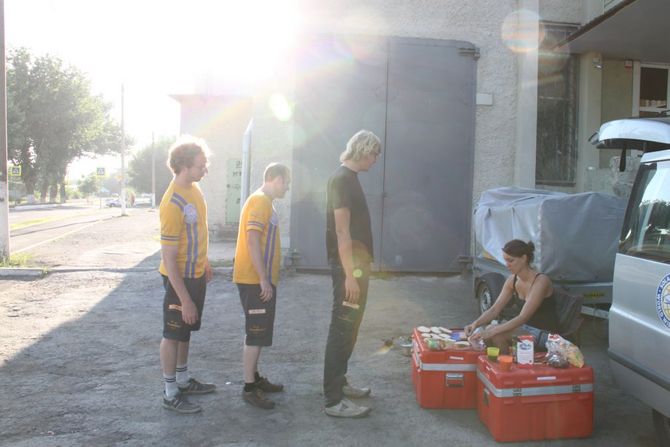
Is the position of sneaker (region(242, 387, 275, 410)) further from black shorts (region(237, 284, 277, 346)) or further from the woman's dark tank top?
A: the woman's dark tank top

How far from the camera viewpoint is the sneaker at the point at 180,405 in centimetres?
372

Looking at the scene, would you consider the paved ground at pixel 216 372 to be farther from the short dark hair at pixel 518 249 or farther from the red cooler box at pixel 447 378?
the short dark hair at pixel 518 249

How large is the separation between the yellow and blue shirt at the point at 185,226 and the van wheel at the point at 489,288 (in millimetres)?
3357

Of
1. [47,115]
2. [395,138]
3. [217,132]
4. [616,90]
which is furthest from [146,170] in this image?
[616,90]

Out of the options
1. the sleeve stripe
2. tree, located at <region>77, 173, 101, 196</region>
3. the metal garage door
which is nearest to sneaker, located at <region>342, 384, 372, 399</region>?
the sleeve stripe

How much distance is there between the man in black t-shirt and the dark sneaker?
1.77 ft

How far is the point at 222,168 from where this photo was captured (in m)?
16.5

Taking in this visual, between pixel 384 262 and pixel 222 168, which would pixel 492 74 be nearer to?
pixel 384 262

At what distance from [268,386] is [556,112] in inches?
315

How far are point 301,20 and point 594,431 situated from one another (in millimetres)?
7455

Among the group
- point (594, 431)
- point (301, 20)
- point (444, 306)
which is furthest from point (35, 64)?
point (594, 431)

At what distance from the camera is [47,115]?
44500 mm

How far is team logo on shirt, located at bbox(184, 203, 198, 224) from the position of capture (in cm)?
359

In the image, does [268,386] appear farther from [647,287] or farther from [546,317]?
[647,287]
